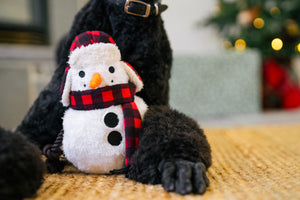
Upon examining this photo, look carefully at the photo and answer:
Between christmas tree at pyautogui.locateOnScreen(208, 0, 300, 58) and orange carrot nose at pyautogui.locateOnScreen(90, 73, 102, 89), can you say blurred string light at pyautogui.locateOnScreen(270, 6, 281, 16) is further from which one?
orange carrot nose at pyautogui.locateOnScreen(90, 73, 102, 89)

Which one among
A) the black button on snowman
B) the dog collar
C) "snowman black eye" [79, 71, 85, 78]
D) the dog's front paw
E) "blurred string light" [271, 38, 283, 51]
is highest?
"blurred string light" [271, 38, 283, 51]

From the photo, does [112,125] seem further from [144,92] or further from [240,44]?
[240,44]

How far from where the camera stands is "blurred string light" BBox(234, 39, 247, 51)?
73.9 inches

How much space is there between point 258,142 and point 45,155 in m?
0.59

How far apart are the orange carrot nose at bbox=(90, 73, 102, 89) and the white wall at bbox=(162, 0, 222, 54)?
1841mm

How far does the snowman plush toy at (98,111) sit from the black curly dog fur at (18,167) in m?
0.07

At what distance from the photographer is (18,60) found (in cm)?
150

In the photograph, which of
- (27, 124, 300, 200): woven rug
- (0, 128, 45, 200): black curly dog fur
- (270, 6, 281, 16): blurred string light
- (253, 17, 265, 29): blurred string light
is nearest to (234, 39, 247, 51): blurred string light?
(253, 17, 265, 29): blurred string light

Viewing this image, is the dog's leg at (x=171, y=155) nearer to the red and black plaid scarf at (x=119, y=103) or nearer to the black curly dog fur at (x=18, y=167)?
the red and black plaid scarf at (x=119, y=103)

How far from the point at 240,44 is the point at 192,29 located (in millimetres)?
505

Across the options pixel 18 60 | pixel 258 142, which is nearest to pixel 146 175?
pixel 258 142

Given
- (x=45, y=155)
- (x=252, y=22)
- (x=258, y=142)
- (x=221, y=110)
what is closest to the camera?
(x=45, y=155)

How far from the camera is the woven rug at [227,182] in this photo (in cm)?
41

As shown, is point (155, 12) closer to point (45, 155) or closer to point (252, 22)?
point (45, 155)
